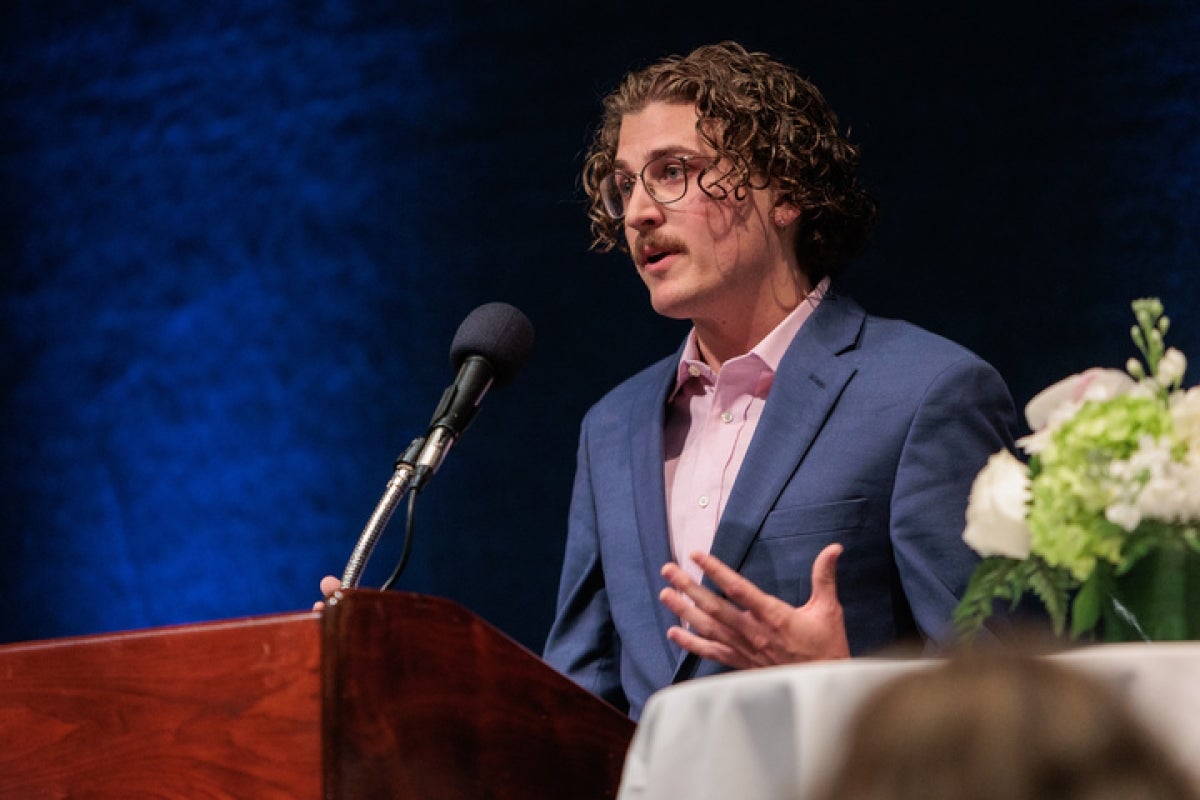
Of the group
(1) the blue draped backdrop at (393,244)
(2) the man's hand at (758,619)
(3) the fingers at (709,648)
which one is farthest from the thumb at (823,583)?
(1) the blue draped backdrop at (393,244)

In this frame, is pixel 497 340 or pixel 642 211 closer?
pixel 497 340

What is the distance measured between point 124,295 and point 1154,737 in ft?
10.4

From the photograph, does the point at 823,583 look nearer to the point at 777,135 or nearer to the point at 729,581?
the point at 729,581

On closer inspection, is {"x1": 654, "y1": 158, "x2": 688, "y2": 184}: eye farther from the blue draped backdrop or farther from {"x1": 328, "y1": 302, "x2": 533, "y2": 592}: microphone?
the blue draped backdrop

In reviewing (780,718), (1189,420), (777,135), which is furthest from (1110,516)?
(777,135)

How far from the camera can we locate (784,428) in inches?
81.6

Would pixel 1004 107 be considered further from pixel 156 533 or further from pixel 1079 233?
pixel 156 533

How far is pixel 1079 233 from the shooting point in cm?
259

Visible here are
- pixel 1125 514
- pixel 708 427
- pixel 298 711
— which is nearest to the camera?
pixel 1125 514

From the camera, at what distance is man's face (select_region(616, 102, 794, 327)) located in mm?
2264

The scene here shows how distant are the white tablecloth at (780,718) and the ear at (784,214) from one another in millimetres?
1564

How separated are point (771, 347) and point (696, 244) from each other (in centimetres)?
20

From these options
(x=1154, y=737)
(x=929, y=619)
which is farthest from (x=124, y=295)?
(x=1154, y=737)

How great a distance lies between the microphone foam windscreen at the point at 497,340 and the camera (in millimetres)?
1942
